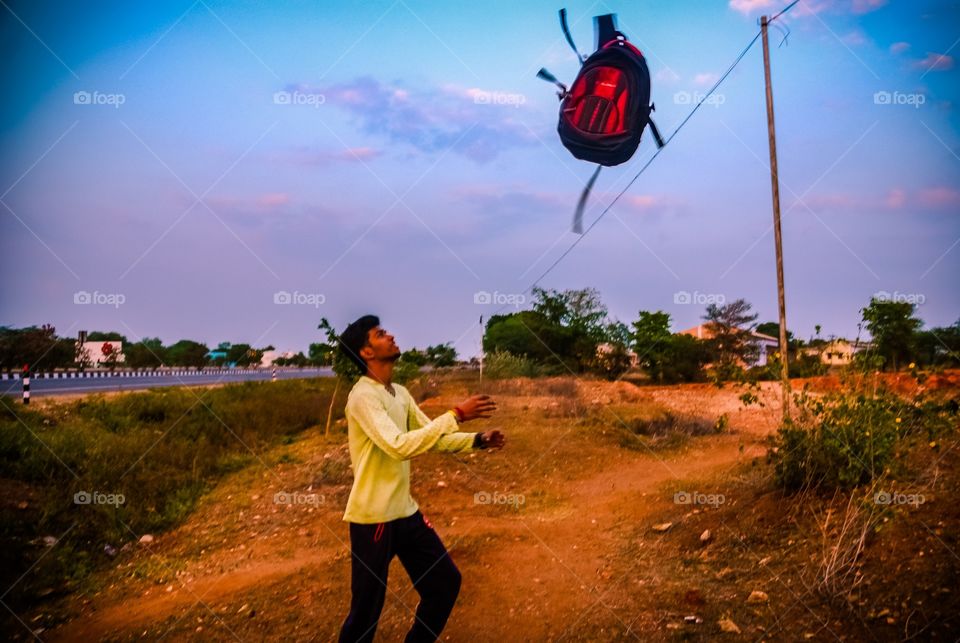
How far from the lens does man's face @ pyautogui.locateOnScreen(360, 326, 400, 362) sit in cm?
320

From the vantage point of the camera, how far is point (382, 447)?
2949mm

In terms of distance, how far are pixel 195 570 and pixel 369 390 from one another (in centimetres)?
350

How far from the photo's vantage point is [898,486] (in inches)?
189

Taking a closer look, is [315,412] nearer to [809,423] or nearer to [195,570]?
[195,570]

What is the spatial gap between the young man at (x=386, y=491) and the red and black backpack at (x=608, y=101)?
3.00 m

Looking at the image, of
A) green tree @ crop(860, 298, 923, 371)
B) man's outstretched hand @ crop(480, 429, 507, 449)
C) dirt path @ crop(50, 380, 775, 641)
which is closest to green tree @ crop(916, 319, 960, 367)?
green tree @ crop(860, 298, 923, 371)

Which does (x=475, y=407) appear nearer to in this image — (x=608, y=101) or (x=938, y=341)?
(x=608, y=101)

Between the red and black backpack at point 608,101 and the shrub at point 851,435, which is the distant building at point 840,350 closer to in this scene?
the shrub at point 851,435

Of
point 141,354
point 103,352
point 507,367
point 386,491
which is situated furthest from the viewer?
point 141,354

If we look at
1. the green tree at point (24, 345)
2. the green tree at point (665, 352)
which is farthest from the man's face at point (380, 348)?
the green tree at point (665, 352)

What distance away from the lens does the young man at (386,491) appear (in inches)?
117

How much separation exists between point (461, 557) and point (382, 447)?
2703 millimetres

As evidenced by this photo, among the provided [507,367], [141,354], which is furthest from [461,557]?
[141,354]

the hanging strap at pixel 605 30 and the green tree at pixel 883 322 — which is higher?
the hanging strap at pixel 605 30
